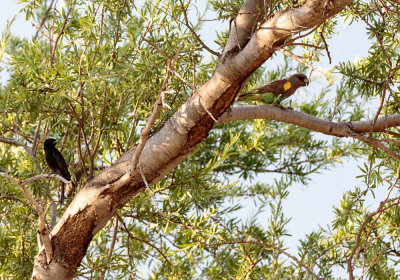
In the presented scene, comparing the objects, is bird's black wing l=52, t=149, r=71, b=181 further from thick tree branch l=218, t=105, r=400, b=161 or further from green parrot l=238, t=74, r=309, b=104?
thick tree branch l=218, t=105, r=400, b=161

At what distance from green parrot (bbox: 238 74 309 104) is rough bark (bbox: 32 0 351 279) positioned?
2.64ft

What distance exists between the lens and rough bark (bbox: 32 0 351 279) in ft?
6.97

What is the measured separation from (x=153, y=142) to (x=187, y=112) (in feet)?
0.82

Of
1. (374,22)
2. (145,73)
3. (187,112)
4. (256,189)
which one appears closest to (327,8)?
(187,112)

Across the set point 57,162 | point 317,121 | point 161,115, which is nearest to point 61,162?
point 57,162

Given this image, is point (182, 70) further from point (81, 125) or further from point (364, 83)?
point (364, 83)

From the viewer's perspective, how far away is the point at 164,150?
7.72 feet

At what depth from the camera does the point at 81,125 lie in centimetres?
254

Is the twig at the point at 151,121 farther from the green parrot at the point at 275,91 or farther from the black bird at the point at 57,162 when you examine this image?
the black bird at the point at 57,162

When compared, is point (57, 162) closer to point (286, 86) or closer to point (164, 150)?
point (164, 150)

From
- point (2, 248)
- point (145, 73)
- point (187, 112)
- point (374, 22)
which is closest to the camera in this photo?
point (187, 112)

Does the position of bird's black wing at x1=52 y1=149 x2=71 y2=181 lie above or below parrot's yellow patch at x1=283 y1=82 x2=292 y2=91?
below

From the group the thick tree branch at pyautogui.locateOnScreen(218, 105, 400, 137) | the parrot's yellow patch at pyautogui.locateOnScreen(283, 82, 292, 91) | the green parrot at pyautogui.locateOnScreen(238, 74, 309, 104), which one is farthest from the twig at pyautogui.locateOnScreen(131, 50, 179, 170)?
the parrot's yellow patch at pyautogui.locateOnScreen(283, 82, 292, 91)

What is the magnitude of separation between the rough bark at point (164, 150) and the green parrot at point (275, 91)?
0.81 m
